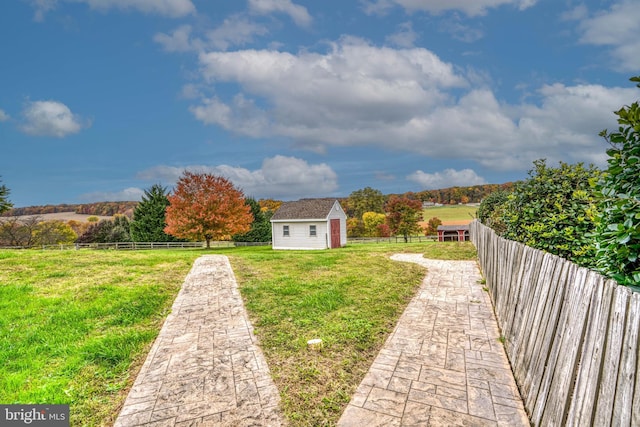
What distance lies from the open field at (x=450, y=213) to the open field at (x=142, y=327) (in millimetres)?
43712

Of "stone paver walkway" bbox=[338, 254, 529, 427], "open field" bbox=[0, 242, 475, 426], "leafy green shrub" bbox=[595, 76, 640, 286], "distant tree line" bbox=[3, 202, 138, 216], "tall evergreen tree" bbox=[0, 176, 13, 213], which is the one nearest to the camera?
"leafy green shrub" bbox=[595, 76, 640, 286]

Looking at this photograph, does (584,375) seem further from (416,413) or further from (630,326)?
(416,413)

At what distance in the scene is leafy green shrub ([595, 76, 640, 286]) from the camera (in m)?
2.10

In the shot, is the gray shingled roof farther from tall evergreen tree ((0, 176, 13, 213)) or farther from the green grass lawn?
the green grass lawn

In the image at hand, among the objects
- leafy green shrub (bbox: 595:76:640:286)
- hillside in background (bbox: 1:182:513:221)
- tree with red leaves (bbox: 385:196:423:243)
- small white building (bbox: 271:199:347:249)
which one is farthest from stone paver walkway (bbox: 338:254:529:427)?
hillside in background (bbox: 1:182:513:221)

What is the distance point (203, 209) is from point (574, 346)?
23.7m

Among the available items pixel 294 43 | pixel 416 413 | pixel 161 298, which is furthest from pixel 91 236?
pixel 416 413

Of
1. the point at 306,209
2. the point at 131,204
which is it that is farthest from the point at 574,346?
the point at 131,204

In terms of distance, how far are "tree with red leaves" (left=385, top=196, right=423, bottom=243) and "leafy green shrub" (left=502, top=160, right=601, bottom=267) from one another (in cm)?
3157

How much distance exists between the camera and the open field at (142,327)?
10.8 ft

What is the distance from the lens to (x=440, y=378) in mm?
3420

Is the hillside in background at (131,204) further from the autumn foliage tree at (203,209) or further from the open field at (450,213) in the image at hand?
the autumn foliage tree at (203,209)

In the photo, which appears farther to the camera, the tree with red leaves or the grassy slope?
the tree with red leaves

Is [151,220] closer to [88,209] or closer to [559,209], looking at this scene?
[88,209]
